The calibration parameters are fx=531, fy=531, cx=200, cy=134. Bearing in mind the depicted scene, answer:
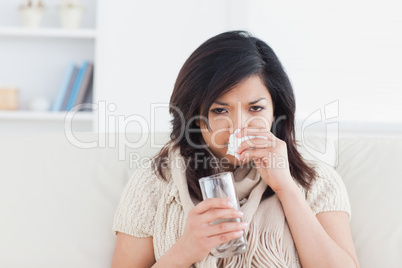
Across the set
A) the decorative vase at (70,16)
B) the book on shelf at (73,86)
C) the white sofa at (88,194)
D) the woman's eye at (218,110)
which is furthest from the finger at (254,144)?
the decorative vase at (70,16)

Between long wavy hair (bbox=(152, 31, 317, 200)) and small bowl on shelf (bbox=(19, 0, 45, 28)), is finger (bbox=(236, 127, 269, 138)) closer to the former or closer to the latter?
long wavy hair (bbox=(152, 31, 317, 200))

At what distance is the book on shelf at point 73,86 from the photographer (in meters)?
3.18

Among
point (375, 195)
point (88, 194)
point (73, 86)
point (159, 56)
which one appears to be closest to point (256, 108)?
point (375, 195)

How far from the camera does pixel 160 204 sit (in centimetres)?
156

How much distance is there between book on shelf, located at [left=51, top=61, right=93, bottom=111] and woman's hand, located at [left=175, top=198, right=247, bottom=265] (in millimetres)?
2051

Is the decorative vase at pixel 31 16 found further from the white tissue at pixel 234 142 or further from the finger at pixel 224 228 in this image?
the finger at pixel 224 228

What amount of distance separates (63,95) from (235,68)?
6.35 ft

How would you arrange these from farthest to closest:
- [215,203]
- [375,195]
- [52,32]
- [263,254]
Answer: [52,32]
[375,195]
[263,254]
[215,203]

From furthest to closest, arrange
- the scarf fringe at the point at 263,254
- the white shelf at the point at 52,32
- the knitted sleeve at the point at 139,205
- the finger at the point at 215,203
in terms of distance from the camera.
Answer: the white shelf at the point at 52,32 < the knitted sleeve at the point at 139,205 < the scarf fringe at the point at 263,254 < the finger at the point at 215,203

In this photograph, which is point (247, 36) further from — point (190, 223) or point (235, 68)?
point (190, 223)

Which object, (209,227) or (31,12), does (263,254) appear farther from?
(31,12)

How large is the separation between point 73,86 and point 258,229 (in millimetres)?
2037

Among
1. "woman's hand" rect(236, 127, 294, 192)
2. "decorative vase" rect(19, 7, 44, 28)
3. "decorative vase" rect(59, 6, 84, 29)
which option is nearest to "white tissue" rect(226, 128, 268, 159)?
"woman's hand" rect(236, 127, 294, 192)

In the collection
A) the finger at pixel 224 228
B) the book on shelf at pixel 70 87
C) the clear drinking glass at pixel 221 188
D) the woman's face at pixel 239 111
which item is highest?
the book on shelf at pixel 70 87
